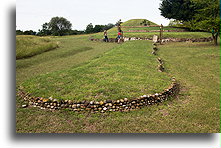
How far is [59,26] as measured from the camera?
5322cm

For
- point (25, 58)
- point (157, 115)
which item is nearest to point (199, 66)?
point (157, 115)

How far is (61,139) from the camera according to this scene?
406 cm

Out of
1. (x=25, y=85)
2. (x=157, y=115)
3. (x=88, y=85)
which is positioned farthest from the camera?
(x=25, y=85)

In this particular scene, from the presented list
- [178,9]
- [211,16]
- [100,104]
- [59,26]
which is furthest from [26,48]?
[59,26]

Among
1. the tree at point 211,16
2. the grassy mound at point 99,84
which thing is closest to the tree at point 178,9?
the tree at point 211,16

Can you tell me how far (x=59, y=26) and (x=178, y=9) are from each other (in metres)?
35.3

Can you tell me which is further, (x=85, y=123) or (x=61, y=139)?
(x=85, y=123)

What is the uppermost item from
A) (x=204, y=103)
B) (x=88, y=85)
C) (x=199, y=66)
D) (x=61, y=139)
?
(x=199, y=66)

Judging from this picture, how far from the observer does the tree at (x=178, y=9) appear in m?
37.3

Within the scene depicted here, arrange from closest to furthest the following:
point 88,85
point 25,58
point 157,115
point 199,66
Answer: point 157,115 → point 88,85 → point 199,66 → point 25,58

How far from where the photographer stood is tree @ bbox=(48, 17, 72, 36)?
4912 centimetres

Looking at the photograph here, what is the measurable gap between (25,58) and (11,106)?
1041cm

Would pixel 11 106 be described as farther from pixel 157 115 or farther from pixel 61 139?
pixel 157 115

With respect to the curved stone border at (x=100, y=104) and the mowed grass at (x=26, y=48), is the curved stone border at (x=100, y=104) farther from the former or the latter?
the mowed grass at (x=26, y=48)
